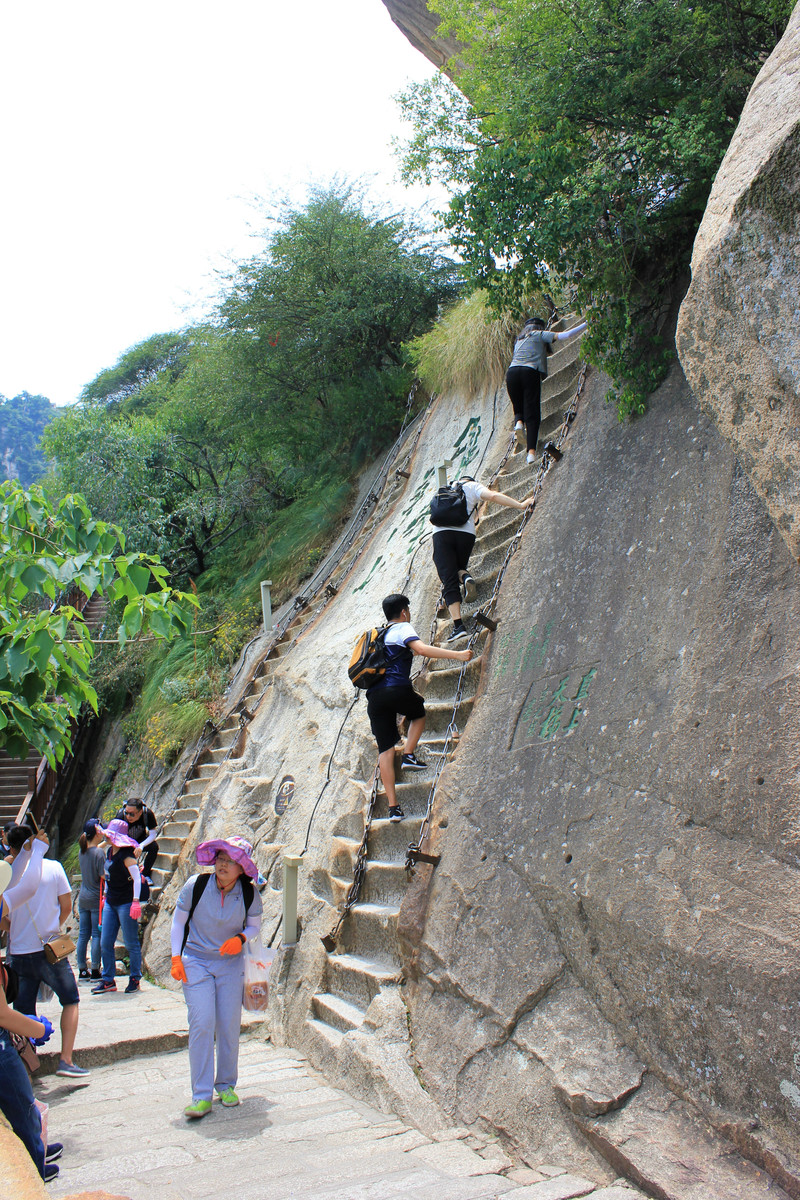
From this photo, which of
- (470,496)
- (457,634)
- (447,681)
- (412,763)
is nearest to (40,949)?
(412,763)

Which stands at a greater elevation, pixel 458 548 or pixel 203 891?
pixel 458 548

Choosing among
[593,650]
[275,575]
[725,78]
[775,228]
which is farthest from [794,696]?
[275,575]

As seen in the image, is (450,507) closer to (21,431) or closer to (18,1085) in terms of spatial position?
(18,1085)

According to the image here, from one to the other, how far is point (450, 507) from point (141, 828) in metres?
5.28

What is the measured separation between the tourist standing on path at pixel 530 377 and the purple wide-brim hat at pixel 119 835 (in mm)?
5539

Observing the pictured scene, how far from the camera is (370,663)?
247 inches

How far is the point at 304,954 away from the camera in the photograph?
6.57 meters

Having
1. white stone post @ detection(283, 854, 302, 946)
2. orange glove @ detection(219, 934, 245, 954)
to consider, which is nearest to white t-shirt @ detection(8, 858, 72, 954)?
orange glove @ detection(219, 934, 245, 954)

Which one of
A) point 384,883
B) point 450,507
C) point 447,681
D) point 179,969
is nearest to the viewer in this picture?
point 179,969

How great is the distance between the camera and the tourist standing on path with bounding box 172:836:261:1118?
16.0ft

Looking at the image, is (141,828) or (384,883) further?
(141,828)

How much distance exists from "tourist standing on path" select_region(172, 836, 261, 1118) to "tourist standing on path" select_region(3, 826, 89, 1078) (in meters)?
1.16

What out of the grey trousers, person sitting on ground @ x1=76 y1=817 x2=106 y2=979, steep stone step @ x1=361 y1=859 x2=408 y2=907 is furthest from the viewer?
person sitting on ground @ x1=76 y1=817 x2=106 y2=979

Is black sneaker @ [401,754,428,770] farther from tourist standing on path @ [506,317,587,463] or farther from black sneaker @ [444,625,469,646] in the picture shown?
tourist standing on path @ [506,317,587,463]
